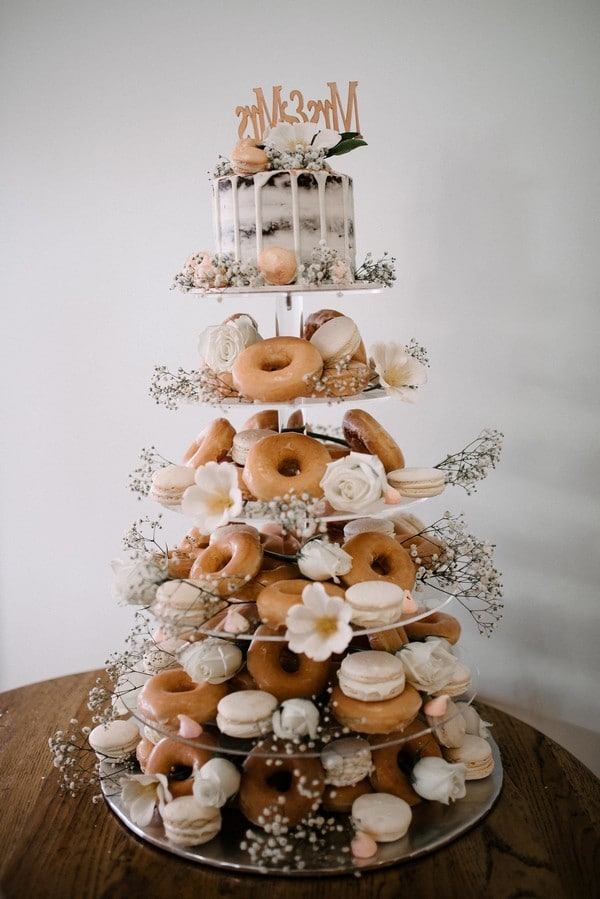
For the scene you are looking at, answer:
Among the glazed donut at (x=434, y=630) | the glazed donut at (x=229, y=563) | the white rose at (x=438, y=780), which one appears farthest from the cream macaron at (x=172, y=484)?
the white rose at (x=438, y=780)

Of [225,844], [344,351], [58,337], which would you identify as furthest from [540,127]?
[225,844]

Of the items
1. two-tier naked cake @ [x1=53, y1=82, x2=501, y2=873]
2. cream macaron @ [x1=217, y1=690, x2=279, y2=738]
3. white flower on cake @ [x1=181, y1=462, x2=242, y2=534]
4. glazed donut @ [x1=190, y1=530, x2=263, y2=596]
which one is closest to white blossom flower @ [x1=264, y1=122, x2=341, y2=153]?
two-tier naked cake @ [x1=53, y1=82, x2=501, y2=873]

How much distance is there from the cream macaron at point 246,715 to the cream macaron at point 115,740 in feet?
1.02

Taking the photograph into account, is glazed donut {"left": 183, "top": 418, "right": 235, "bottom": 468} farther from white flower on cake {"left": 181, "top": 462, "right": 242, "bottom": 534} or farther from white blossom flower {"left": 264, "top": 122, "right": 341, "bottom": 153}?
white blossom flower {"left": 264, "top": 122, "right": 341, "bottom": 153}

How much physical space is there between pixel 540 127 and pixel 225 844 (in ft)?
5.75

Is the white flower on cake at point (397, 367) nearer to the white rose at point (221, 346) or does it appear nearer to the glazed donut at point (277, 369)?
the glazed donut at point (277, 369)

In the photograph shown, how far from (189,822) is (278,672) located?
0.30 meters

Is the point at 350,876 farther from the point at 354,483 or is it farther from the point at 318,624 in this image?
the point at 354,483

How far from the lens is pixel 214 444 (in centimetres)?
178

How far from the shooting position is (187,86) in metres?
2.46

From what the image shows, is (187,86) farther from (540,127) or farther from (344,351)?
(344,351)

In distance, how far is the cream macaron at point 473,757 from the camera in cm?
179

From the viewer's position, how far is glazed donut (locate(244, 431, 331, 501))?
1596mm

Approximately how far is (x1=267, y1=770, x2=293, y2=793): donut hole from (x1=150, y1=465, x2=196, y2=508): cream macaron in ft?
1.78
